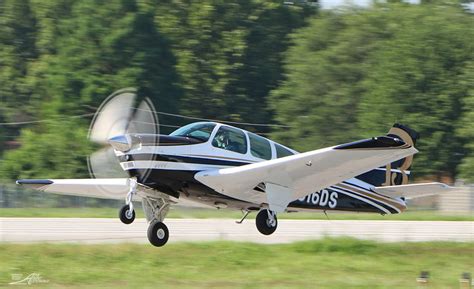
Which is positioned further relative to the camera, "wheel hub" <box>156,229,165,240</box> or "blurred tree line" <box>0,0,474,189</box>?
"blurred tree line" <box>0,0,474,189</box>

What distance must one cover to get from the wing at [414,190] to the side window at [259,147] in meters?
3.34

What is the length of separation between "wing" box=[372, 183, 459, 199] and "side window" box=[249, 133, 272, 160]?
3.34 m

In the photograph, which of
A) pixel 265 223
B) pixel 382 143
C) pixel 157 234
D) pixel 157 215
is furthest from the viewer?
pixel 157 215

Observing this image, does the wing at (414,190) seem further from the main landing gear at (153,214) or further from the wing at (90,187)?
the wing at (90,187)

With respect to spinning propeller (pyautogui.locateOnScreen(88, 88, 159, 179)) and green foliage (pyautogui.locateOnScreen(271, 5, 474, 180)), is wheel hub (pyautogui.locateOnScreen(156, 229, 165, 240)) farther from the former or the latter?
green foliage (pyautogui.locateOnScreen(271, 5, 474, 180))

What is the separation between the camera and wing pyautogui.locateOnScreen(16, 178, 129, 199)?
1792cm

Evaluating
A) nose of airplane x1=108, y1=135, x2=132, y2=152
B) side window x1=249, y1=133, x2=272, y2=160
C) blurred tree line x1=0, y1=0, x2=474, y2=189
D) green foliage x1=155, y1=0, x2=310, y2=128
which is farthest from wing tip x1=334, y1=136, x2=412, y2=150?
green foliage x1=155, y1=0, x2=310, y2=128

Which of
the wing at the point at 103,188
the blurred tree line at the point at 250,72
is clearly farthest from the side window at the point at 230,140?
the blurred tree line at the point at 250,72

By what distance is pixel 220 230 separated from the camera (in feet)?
84.8

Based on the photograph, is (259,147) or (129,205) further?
→ (259,147)

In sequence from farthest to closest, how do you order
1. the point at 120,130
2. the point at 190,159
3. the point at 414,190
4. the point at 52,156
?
the point at 52,156 < the point at 414,190 < the point at 190,159 < the point at 120,130

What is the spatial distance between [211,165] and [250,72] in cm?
3906

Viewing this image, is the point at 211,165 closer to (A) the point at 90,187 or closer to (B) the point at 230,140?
(B) the point at 230,140

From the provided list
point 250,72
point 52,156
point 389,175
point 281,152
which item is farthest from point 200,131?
point 250,72
